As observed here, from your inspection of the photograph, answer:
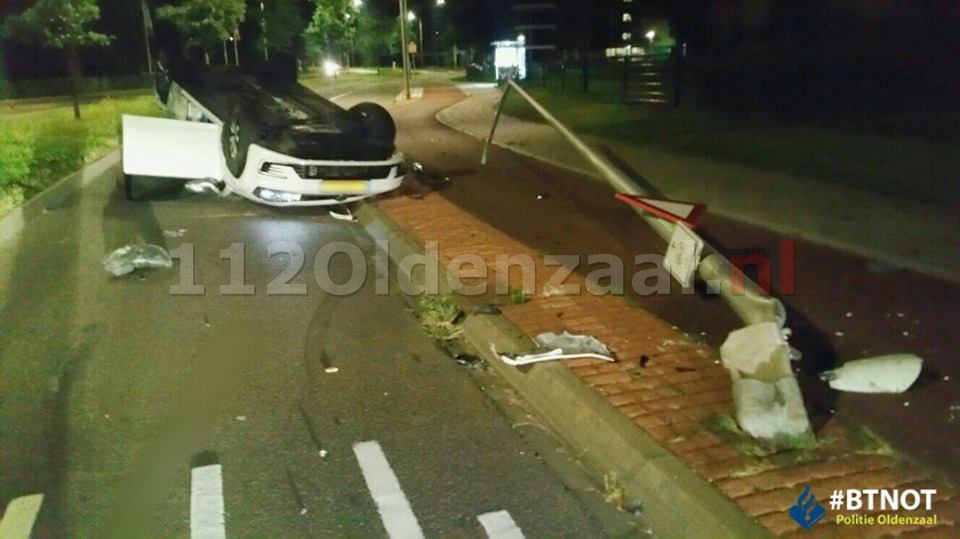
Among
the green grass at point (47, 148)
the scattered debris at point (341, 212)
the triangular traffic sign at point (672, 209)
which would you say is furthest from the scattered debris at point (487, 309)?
the green grass at point (47, 148)

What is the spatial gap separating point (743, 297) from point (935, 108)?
430 inches

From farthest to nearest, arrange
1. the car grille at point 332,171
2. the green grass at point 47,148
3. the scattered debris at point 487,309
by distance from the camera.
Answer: the green grass at point 47,148 → the car grille at point 332,171 → the scattered debris at point 487,309

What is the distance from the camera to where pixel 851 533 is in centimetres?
350

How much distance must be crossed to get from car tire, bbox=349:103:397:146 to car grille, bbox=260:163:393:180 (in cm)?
55

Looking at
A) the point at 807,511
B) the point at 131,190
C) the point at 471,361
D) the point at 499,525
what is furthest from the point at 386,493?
the point at 131,190

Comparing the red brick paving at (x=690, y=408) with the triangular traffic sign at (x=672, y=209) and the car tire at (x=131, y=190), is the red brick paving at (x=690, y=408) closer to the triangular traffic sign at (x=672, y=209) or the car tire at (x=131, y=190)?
the triangular traffic sign at (x=672, y=209)

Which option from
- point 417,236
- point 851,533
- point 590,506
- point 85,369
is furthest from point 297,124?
point 851,533

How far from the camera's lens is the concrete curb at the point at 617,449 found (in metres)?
3.62

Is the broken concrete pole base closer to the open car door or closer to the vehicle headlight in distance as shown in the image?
the vehicle headlight in distance

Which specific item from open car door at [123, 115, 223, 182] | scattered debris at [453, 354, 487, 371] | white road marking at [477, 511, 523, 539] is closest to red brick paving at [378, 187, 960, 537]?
scattered debris at [453, 354, 487, 371]

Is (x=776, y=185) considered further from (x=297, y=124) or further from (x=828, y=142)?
(x=297, y=124)

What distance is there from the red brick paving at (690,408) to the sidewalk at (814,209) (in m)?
2.74

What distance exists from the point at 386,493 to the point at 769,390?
195 cm

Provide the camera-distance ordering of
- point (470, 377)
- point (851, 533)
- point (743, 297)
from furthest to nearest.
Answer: point (470, 377) < point (743, 297) < point (851, 533)
